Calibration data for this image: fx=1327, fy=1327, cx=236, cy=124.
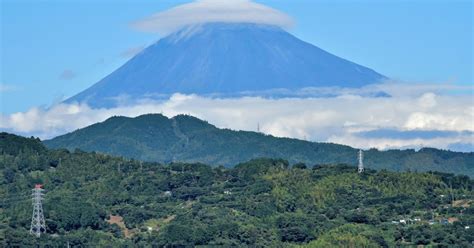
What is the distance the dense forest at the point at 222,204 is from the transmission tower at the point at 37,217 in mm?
883

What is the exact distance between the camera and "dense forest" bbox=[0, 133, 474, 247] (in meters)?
111

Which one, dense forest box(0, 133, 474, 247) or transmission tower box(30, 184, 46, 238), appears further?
dense forest box(0, 133, 474, 247)

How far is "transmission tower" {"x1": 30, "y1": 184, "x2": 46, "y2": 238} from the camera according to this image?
111 m

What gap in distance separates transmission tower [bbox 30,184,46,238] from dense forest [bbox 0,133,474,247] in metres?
0.88

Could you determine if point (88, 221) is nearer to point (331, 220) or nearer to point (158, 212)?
point (158, 212)

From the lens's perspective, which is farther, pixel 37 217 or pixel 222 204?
pixel 222 204

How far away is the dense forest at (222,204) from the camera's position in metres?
111

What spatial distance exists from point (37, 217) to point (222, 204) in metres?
23.7

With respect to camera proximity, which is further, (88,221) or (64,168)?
(64,168)

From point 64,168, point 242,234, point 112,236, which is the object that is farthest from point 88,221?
point 64,168

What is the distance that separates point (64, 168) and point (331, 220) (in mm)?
35697

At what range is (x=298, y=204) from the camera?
128m

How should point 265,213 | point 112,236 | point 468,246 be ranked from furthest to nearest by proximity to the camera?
point 265,213
point 112,236
point 468,246

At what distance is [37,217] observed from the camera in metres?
112
